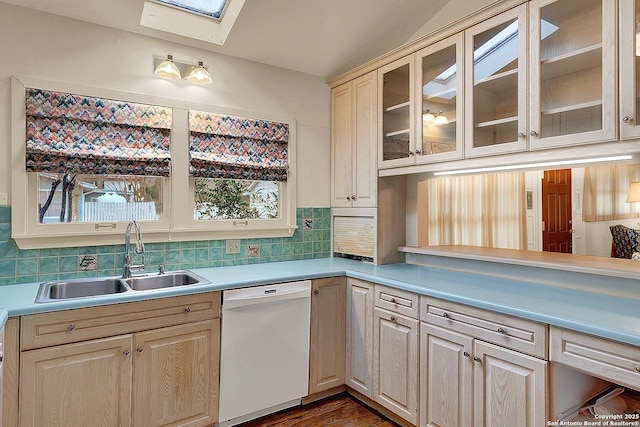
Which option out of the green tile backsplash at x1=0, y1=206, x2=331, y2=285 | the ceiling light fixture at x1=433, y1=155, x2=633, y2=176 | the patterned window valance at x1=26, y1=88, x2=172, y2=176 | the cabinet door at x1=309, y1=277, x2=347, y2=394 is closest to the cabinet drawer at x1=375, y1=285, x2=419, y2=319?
the cabinet door at x1=309, y1=277, x2=347, y2=394

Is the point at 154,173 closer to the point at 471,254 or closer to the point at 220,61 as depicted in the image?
the point at 220,61

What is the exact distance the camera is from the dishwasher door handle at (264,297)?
217 centimetres

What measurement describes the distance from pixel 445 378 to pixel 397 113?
171 cm

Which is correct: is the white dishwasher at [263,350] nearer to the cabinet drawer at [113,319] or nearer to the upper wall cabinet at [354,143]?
the cabinet drawer at [113,319]

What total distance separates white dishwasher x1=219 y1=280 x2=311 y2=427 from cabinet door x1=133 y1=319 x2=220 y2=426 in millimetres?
69

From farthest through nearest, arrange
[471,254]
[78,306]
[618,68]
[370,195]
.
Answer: [370,195]
[471,254]
[78,306]
[618,68]

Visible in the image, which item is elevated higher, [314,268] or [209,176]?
[209,176]

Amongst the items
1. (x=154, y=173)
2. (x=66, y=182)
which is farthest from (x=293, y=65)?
(x=66, y=182)

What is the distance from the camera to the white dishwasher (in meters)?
2.18

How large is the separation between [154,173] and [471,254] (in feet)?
7.01

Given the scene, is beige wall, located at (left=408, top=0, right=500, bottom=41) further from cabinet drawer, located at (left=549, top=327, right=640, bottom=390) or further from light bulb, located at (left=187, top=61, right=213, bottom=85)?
cabinet drawer, located at (left=549, top=327, right=640, bottom=390)

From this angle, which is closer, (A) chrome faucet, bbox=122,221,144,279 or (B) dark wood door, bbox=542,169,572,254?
(A) chrome faucet, bbox=122,221,144,279

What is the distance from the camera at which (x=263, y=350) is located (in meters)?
2.29

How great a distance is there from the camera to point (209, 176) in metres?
2.67
